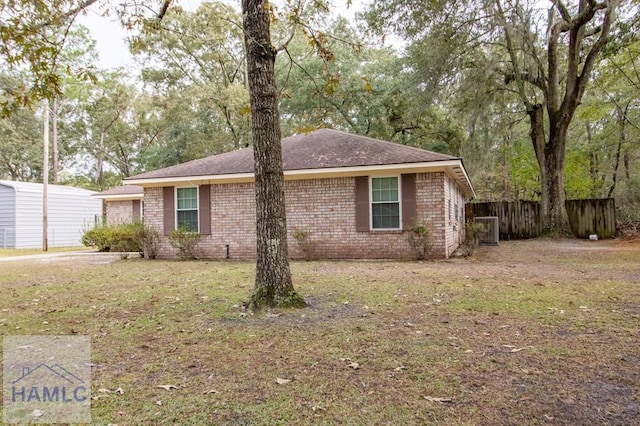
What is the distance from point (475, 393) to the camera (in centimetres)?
273

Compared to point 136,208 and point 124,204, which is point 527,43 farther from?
point 124,204

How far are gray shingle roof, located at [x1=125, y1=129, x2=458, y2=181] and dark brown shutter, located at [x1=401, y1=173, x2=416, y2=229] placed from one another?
1.89ft

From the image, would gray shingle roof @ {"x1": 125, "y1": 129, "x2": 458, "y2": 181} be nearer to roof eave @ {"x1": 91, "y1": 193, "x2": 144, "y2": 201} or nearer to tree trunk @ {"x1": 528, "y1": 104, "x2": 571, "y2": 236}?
roof eave @ {"x1": 91, "y1": 193, "x2": 144, "y2": 201}

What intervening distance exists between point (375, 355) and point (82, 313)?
396 cm

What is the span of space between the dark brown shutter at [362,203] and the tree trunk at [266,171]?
20.6 ft

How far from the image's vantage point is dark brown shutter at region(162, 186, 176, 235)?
13.0m

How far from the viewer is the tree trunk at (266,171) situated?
16.7 feet

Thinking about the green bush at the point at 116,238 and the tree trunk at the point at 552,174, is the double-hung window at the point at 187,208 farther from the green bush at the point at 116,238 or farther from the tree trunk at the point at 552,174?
the tree trunk at the point at 552,174

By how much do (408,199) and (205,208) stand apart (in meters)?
6.20

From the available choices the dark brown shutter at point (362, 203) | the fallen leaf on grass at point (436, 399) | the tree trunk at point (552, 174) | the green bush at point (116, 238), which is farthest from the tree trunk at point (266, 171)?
the tree trunk at point (552, 174)

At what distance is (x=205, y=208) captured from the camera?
12680mm

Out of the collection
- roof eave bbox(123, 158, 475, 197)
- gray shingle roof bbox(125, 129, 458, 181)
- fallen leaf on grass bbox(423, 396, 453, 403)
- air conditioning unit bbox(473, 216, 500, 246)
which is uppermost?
gray shingle roof bbox(125, 129, 458, 181)

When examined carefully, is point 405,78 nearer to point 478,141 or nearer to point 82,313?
point 478,141

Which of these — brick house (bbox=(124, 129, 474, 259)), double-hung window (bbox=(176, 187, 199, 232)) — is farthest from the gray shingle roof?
double-hung window (bbox=(176, 187, 199, 232))
